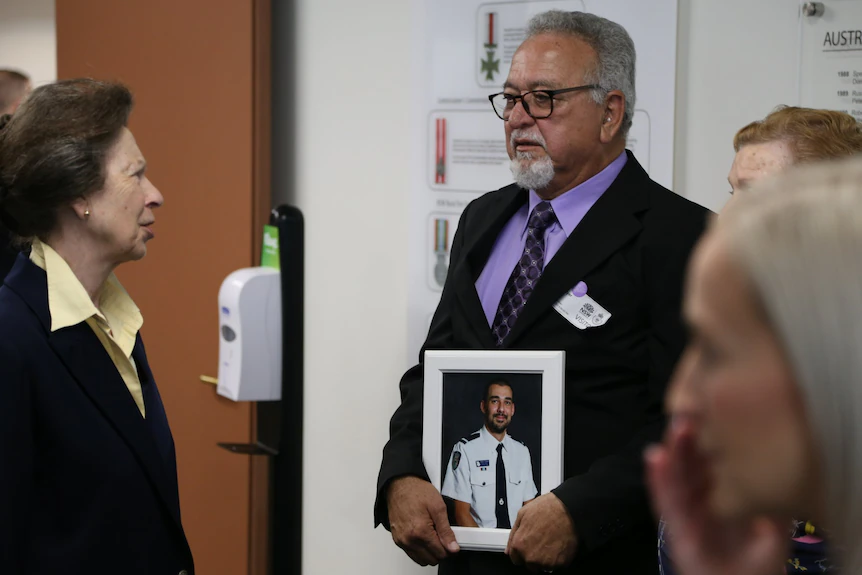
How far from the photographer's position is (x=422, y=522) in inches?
73.9

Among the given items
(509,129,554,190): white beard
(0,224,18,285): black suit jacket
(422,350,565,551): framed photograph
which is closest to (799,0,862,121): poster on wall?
(509,129,554,190): white beard

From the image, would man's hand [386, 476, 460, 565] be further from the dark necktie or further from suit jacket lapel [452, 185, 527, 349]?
suit jacket lapel [452, 185, 527, 349]

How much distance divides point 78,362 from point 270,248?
1530 mm

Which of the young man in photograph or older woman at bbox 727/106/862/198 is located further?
the young man in photograph

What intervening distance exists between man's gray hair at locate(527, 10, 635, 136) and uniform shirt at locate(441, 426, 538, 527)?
2.80 ft

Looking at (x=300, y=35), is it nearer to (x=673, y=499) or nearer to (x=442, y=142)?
(x=442, y=142)

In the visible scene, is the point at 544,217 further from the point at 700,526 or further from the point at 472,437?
the point at 700,526

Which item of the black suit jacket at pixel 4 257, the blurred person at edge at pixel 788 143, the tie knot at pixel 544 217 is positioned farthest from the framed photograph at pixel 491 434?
the black suit jacket at pixel 4 257

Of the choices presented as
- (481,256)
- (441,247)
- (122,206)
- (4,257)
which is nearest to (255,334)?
(441,247)

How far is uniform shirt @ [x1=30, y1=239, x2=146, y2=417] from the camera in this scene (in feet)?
6.21

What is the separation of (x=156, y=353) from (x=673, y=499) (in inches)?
146

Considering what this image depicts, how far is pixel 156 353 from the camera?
396cm

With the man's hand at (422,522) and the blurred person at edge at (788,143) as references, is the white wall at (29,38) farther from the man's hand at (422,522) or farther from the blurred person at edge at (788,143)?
the blurred person at edge at (788,143)

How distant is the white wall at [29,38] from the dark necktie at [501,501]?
4529 millimetres
